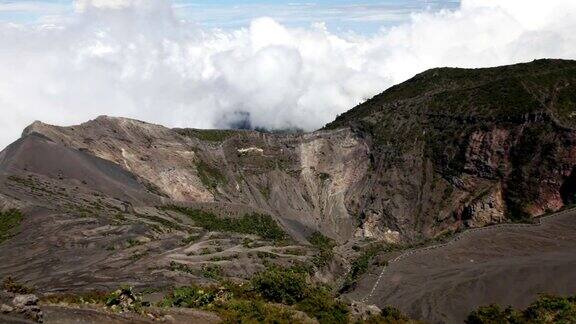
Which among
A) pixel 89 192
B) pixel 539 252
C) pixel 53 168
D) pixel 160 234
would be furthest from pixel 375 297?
pixel 53 168

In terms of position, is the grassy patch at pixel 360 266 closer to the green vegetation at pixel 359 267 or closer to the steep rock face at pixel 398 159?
the green vegetation at pixel 359 267

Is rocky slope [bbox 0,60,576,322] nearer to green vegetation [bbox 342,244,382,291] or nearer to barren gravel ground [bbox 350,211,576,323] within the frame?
green vegetation [bbox 342,244,382,291]

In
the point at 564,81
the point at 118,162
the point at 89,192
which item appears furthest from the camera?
the point at 564,81

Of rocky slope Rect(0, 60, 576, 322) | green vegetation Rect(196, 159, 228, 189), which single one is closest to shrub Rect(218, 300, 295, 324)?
rocky slope Rect(0, 60, 576, 322)

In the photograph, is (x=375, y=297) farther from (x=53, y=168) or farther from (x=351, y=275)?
(x=53, y=168)

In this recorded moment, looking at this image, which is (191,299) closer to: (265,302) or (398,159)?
(265,302)
